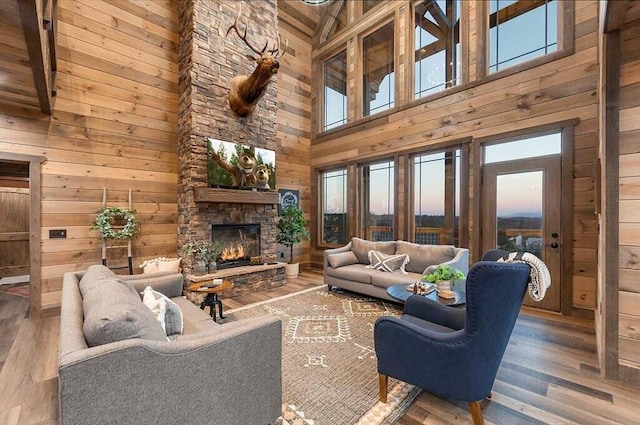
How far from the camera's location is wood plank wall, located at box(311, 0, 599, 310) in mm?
3436

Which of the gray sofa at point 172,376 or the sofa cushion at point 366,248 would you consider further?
the sofa cushion at point 366,248

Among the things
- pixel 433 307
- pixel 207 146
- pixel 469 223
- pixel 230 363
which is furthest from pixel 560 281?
pixel 207 146

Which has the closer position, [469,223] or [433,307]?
[433,307]

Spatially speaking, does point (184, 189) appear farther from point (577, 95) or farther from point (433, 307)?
point (577, 95)

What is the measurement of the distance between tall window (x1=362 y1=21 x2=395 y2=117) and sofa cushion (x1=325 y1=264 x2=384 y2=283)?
10.6ft

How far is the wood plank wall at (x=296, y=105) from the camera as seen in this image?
6312 mm

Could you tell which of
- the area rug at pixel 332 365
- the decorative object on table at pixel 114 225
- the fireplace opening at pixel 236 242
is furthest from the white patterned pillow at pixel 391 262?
the decorative object on table at pixel 114 225

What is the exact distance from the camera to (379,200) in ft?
18.9

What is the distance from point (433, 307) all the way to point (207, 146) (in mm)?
3965

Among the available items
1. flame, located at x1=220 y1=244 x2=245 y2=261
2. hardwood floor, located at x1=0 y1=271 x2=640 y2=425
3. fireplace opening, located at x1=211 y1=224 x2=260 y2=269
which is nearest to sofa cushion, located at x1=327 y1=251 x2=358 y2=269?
fireplace opening, located at x1=211 y1=224 x2=260 y2=269

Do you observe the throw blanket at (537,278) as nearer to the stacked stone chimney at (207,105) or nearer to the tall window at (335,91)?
the stacked stone chimney at (207,105)

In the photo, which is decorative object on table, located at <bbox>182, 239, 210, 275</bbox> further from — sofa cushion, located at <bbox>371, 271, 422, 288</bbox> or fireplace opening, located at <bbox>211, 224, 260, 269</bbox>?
sofa cushion, located at <bbox>371, 271, 422, 288</bbox>

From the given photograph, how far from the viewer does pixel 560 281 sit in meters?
3.65

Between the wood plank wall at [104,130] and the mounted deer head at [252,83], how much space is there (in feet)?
3.50
